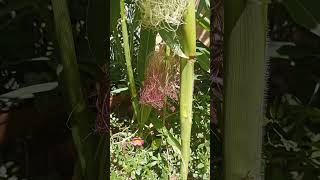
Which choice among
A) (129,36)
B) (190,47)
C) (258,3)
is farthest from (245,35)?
(129,36)

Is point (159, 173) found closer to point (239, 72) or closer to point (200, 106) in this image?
point (200, 106)

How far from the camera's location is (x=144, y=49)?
0.66 meters

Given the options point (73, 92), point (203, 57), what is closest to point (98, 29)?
point (73, 92)

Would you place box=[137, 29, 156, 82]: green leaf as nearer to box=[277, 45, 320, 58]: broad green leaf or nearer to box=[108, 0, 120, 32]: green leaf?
box=[108, 0, 120, 32]: green leaf

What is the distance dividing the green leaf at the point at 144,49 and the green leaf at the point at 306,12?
0.73 feet

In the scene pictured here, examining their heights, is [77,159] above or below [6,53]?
below

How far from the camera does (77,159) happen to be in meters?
0.54

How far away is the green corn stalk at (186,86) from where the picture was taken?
0.61 m

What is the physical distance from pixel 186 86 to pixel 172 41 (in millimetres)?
70

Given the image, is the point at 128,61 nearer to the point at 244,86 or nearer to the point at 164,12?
the point at 164,12

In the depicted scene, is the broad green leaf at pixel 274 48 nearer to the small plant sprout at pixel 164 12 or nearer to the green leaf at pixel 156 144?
the small plant sprout at pixel 164 12

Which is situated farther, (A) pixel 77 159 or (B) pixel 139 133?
(B) pixel 139 133

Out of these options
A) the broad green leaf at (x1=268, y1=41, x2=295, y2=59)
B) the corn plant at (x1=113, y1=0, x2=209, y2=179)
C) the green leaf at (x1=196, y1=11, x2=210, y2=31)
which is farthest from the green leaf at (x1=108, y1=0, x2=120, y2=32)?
the broad green leaf at (x1=268, y1=41, x2=295, y2=59)

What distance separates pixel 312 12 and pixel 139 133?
13.0 inches
